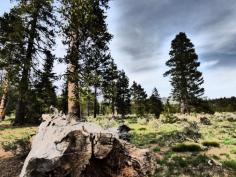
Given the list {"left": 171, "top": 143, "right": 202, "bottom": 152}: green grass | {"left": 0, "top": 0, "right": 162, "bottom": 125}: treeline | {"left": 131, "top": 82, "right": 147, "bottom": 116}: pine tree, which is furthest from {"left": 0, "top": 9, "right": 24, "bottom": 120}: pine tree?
{"left": 131, "top": 82, "right": 147, "bottom": 116}: pine tree

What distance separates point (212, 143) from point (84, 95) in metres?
7.30

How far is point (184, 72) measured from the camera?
5003cm

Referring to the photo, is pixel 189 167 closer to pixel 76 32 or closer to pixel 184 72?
pixel 76 32

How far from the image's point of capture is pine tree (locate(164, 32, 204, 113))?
1935 inches

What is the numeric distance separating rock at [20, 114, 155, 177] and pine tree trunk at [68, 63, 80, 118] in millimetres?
7673

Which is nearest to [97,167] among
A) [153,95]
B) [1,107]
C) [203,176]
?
[203,176]

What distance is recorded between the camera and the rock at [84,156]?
21.0ft

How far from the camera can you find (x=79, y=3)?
52.4 feet

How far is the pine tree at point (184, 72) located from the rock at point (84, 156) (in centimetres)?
4260

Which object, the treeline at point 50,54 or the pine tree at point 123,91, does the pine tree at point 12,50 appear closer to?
the treeline at point 50,54

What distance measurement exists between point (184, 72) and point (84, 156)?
45135mm

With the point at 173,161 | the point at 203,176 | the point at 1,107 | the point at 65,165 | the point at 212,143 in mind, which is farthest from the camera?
the point at 1,107

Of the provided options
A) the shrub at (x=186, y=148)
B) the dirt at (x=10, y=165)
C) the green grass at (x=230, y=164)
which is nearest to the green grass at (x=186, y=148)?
the shrub at (x=186, y=148)

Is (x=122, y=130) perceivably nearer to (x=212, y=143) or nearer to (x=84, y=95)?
(x=84, y=95)
